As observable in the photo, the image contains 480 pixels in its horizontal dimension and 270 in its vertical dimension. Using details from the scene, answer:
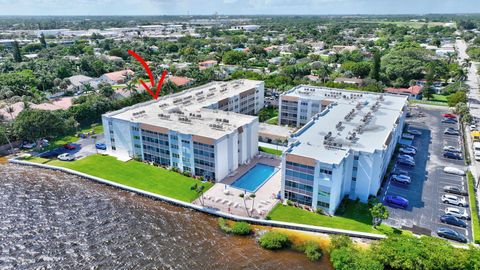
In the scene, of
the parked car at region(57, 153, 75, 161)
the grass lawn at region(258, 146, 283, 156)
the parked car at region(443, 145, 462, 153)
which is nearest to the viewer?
the parked car at region(57, 153, 75, 161)

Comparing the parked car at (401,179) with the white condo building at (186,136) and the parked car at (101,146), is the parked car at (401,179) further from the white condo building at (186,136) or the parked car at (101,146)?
the parked car at (101,146)

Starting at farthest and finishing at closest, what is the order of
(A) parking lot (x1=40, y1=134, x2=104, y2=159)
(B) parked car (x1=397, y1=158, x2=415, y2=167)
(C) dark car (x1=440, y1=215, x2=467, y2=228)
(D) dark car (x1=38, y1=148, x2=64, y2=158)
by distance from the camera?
(A) parking lot (x1=40, y1=134, x2=104, y2=159) < (D) dark car (x1=38, y1=148, x2=64, y2=158) < (B) parked car (x1=397, y1=158, x2=415, y2=167) < (C) dark car (x1=440, y1=215, x2=467, y2=228)

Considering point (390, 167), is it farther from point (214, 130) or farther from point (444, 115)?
point (444, 115)

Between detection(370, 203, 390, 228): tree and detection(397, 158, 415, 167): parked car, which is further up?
detection(370, 203, 390, 228): tree

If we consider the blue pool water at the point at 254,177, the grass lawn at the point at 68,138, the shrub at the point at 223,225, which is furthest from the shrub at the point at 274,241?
the grass lawn at the point at 68,138

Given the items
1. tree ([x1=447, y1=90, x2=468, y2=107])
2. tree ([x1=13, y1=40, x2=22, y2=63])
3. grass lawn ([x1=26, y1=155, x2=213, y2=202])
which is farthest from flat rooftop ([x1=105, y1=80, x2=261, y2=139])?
tree ([x1=13, y1=40, x2=22, y2=63])

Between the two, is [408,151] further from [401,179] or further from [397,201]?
[397,201]

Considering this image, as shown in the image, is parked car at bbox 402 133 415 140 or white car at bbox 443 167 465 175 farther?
parked car at bbox 402 133 415 140

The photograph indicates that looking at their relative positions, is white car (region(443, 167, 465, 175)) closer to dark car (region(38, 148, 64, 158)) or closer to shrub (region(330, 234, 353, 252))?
shrub (region(330, 234, 353, 252))
